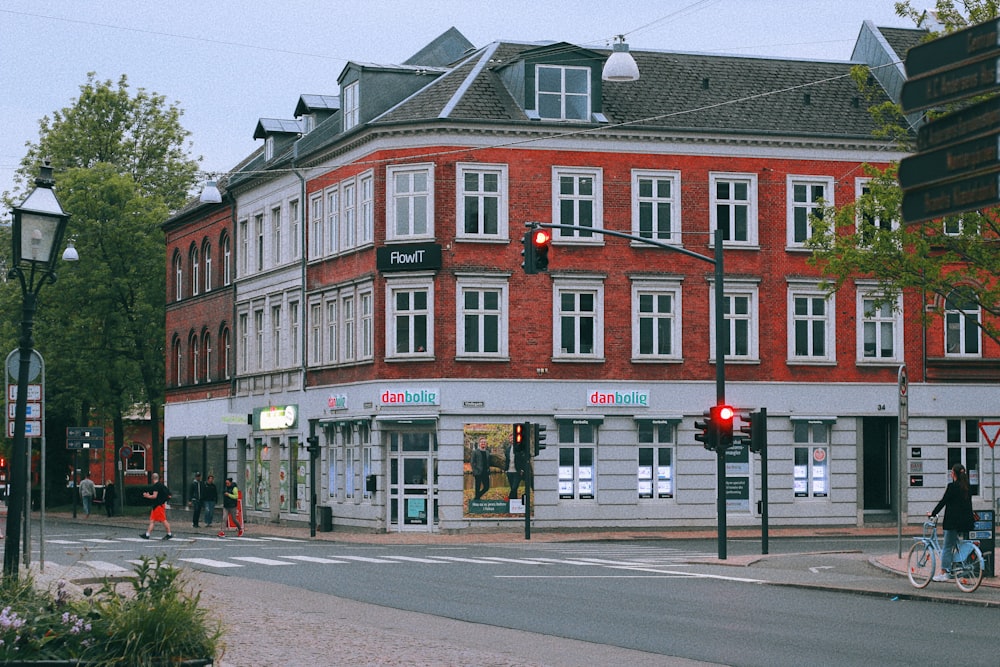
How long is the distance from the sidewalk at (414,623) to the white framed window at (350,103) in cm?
2190

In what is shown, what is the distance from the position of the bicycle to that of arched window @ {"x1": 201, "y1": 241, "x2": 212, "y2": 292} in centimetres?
4038

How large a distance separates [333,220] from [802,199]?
14.3 metres

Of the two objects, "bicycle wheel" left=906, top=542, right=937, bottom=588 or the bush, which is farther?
"bicycle wheel" left=906, top=542, right=937, bottom=588

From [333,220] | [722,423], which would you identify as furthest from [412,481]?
[722,423]

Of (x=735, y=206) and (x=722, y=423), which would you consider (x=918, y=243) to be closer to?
(x=722, y=423)

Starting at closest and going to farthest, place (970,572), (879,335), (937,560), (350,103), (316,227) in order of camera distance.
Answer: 1. (970,572)
2. (937,560)
3. (879,335)
4. (350,103)
5. (316,227)

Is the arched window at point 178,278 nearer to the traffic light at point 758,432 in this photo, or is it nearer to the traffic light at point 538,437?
the traffic light at point 538,437

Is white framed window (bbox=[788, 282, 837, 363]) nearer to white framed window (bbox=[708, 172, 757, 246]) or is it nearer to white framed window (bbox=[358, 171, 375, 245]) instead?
white framed window (bbox=[708, 172, 757, 246])

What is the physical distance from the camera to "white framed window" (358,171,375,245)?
145 ft

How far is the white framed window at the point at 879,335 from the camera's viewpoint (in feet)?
150

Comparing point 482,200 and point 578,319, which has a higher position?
point 482,200

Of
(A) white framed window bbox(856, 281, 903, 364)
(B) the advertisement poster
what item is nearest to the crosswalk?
(B) the advertisement poster

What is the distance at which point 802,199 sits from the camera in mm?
45562

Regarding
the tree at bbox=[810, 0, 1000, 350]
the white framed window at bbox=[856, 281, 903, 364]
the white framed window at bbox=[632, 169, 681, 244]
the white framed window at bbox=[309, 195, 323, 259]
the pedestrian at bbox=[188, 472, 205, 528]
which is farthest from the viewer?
the pedestrian at bbox=[188, 472, 205, 528]
